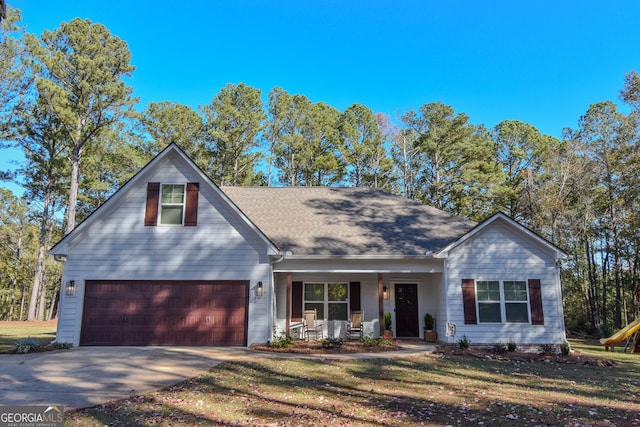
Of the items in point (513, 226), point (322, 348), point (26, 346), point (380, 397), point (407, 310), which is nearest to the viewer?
point (380, 397)

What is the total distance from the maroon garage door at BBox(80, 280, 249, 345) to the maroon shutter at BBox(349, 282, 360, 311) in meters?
3.90

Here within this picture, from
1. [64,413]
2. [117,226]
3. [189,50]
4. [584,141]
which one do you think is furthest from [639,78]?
[64,413]

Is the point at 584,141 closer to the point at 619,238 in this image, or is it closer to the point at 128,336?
the point at 619,238

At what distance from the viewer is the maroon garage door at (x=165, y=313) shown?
1171cm

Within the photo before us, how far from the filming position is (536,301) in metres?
12.3

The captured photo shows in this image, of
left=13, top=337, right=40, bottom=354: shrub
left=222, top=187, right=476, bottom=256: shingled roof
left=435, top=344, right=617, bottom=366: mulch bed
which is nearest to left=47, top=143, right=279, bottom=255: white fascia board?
left=222, top=187, right=476, bottom=256: shingled roof

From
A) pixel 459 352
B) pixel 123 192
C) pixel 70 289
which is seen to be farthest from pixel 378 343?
pixel 70 289

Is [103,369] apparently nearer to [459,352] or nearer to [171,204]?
[171,204]

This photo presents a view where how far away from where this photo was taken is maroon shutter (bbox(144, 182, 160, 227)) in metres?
12.2

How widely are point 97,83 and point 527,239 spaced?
25959mm

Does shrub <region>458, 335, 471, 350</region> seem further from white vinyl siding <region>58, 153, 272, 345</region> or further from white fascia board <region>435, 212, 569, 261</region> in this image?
white vinyl siding <region>58, 153, 272, 345</region>

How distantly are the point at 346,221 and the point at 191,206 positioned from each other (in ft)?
19.4

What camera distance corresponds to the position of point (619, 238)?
2436 cm

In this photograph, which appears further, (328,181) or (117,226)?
(328,181)
